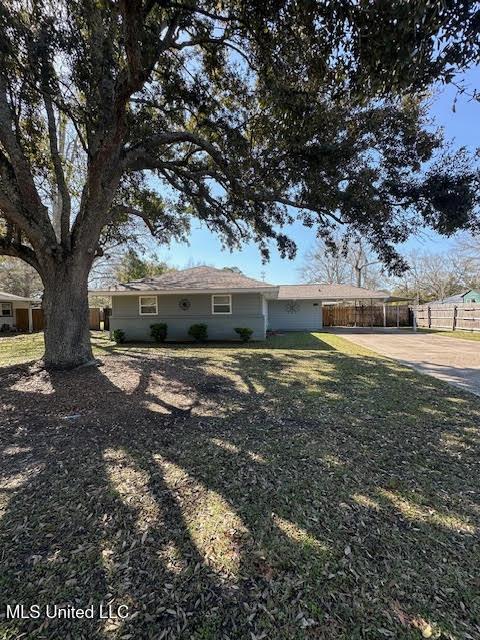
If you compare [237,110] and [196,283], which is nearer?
[237,110]

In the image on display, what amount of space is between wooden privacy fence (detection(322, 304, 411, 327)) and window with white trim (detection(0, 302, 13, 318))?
2259 centimetres

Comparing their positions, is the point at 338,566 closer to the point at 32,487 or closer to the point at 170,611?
the point at 170,611

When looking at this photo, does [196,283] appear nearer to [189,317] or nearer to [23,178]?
[189,317]

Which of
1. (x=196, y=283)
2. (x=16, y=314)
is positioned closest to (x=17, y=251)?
(x=196, y=283)

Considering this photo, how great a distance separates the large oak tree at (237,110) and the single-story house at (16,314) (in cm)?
1469

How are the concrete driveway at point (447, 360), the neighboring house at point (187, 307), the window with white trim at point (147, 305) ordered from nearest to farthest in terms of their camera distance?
the concrete driveway at point (447, 360) → the neighboring house at point (187, 307) → the window with white trim at point (147, 305)

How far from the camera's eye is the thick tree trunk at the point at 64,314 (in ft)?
22.9

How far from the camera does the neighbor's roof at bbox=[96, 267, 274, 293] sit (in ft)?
45.1

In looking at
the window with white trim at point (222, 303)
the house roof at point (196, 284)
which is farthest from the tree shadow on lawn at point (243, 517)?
the window with white trim at point (222, 303)

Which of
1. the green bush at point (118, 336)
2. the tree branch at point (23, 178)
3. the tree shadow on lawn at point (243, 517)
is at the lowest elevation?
the tree shadow on lawn at point (243, 517)

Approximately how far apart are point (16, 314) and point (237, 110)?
2056 cm

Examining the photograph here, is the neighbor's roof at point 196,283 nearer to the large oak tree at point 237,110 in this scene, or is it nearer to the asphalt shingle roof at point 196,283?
the asphalt shingle roof at point 196,283

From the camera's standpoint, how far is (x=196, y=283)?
47.4 ft

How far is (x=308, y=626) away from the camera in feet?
5.57
